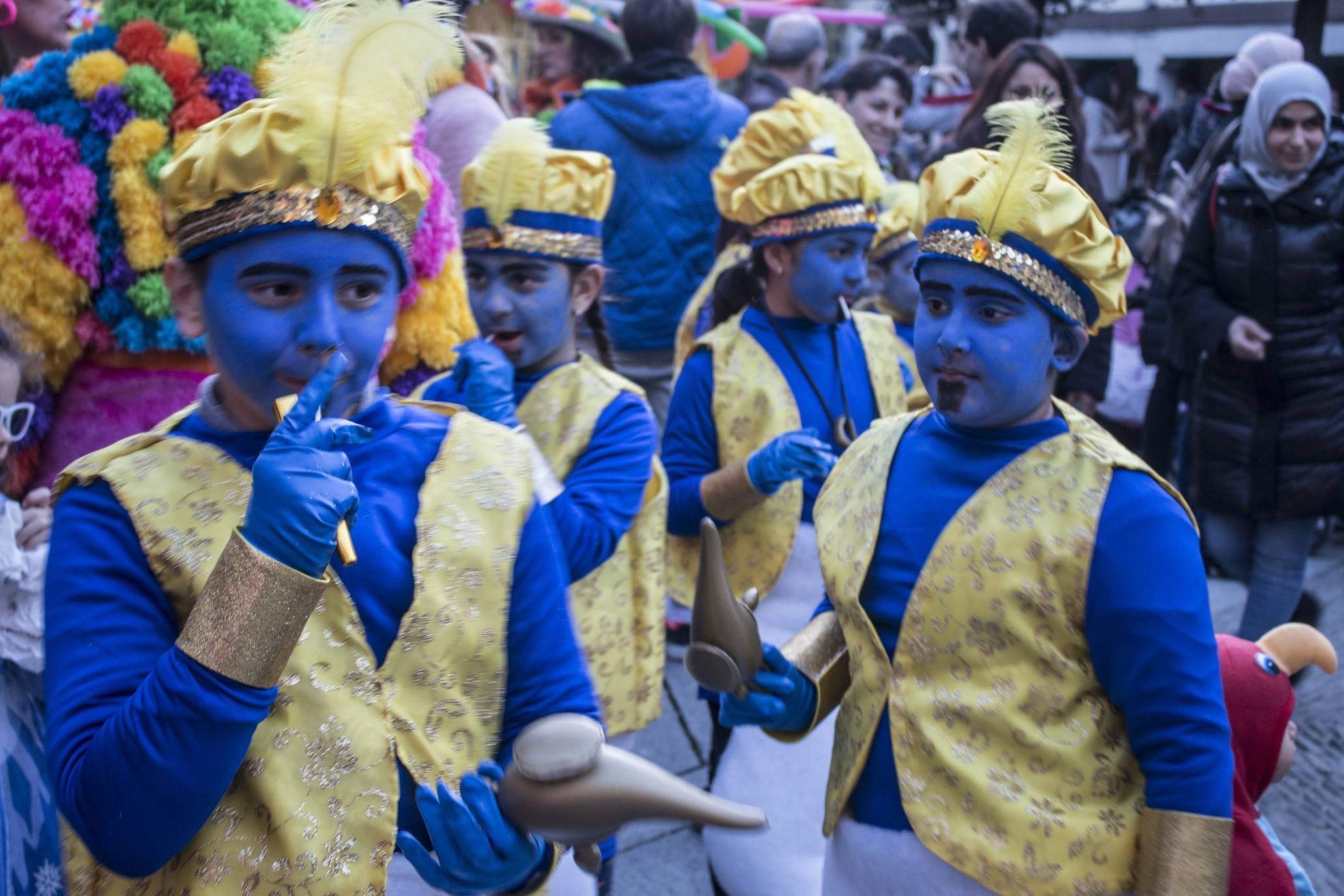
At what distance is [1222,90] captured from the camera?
4.95m

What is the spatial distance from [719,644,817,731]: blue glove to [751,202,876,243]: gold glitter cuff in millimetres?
1420

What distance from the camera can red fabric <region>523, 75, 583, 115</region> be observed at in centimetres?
640

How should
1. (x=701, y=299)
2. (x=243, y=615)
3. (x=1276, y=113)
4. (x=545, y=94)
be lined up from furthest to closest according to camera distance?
1. (x=545, y=94)
2. (x=701, y=299)
3. (x=1276, y=113)
4. (x=243, y=615)

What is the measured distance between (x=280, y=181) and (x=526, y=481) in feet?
1.58

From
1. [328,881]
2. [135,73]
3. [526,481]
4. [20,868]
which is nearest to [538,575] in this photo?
[526,481]

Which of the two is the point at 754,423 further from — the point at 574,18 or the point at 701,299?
the point at 574,18

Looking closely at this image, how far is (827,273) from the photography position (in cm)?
280

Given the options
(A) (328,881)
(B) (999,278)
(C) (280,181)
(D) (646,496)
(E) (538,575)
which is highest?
(C) (280,181)

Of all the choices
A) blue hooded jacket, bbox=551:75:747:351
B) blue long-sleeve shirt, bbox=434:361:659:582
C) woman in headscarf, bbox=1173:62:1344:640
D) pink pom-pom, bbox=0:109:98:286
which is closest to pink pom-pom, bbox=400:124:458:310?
blue long-sleeve shirt, bbox=434:361:659:582

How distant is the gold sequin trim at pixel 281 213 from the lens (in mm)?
1217

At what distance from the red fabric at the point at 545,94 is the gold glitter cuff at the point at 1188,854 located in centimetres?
568

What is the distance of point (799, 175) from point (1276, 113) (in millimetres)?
2051

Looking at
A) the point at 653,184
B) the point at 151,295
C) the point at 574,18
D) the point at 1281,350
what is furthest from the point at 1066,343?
the point at 574,18

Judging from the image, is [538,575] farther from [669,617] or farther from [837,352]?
[669,617]
